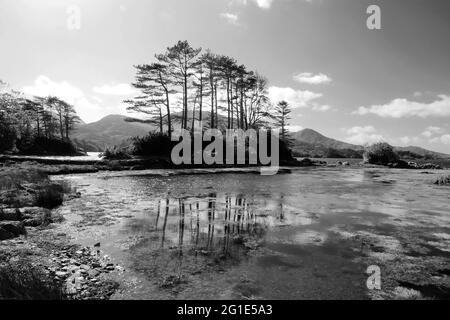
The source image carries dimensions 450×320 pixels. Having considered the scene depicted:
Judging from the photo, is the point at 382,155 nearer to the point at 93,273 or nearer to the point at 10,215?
the point at 10,215

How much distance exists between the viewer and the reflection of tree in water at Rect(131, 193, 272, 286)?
6381mm

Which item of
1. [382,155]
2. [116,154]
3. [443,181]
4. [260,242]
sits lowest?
[260,242]

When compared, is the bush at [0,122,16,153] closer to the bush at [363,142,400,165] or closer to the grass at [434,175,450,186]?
the grass at [434,175,450,186]

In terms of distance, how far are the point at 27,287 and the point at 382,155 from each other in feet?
207

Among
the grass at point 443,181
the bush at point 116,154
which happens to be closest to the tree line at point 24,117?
the bush at point 116,154

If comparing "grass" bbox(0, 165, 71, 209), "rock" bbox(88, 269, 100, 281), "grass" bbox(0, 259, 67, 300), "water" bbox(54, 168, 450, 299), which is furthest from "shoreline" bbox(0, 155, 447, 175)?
"grass" bbox(0, 259, 67, 300)

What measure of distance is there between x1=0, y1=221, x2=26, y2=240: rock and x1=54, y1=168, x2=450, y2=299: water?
3.95ft

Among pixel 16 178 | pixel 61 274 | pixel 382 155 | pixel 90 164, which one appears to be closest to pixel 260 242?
pixel 61 274

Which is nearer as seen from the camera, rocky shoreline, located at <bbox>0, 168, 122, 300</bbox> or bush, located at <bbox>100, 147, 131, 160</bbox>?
rocky shoreline, located at <bbox>0, 168, 122, 300</bbox>

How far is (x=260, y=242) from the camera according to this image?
8.07 meters

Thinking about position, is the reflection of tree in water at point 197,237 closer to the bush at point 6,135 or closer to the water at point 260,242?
the water at point 260,242

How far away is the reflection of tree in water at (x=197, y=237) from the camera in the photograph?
6381 mm

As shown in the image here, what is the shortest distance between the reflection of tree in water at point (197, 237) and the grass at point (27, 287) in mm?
1725
